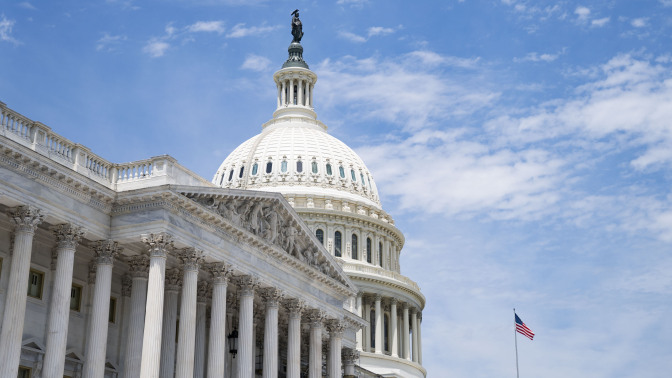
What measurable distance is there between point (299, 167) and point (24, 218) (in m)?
75.5

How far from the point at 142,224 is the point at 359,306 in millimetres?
66564

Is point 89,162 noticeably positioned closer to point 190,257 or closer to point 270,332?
point 190,257

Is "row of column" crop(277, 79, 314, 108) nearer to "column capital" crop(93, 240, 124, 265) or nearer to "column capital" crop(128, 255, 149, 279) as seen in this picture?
"column capital" crop(128, 255, 149, 279)

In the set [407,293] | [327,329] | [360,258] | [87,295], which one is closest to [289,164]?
[360,258]

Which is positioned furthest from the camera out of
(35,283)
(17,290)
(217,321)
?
(217,321)

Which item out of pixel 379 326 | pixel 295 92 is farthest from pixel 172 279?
pixel 295 92

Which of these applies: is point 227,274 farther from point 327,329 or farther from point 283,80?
point 283,80

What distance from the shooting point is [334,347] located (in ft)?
202

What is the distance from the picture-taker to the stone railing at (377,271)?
10788cm

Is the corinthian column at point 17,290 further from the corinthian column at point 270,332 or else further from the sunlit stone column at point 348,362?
the sunlit stone column at point 348,362

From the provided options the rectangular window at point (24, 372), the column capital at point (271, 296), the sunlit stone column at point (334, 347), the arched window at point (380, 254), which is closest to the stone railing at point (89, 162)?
the column capital at point (271, 296)

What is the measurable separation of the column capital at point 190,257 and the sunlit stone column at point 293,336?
10.9 metres

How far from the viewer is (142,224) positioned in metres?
43.6

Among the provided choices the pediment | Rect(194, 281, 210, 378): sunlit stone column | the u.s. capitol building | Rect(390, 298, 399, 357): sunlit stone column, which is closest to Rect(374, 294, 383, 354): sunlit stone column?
Rect(390, 298, 399, 357): sunlit stone column
